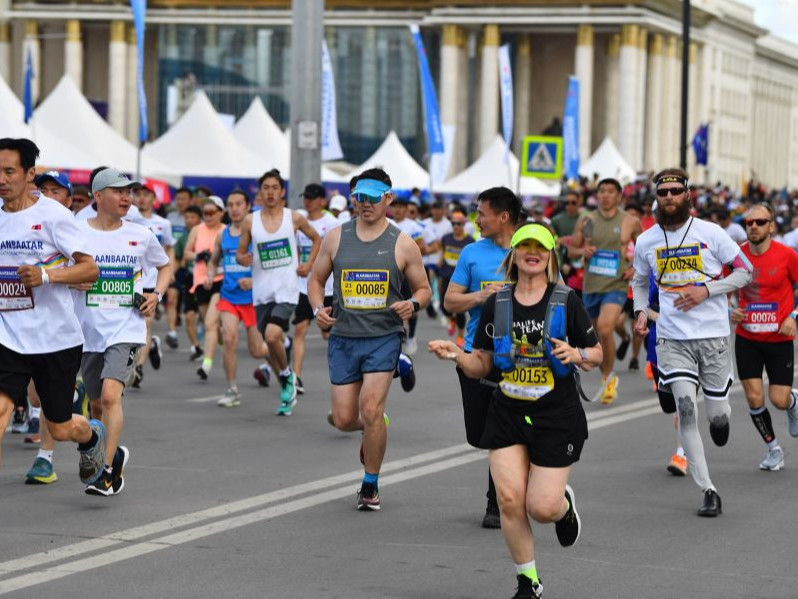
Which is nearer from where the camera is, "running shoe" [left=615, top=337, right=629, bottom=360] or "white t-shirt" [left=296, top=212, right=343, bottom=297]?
"white t-shirt" [left=296, top=212, right=343, bottom=297]

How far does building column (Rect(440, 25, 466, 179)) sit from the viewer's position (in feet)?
292

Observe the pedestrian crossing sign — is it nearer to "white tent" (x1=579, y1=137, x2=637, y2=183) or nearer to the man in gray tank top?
"white tent" (x1=579, y1=137, x2=637, y2=183)

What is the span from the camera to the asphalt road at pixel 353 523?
24.6 feet

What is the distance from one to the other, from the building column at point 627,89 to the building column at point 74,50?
28469 mm

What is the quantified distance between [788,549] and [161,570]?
2989mm

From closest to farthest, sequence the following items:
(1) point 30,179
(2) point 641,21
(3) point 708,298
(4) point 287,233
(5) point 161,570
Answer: (5) point 161,570 → (1) point 30,179 → (3) point 708,298 → (4) point 287,233 → (2) point 641,21

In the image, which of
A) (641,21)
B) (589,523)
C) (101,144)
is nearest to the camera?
(589,523)

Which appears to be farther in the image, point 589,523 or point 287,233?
point 287,233

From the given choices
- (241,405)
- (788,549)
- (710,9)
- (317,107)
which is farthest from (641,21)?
(788,549)

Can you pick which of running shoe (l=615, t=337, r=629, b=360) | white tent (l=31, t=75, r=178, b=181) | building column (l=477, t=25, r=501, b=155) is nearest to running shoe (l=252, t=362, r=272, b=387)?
running shoe (l=615, t=337, r=629, b=360)

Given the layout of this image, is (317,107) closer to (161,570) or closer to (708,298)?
(708,298)

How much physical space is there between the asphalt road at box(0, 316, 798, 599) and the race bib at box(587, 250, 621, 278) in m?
2.27

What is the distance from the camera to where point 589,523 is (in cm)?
909

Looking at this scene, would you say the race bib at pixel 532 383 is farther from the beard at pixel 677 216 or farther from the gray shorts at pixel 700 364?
the beard at pixel 677 216
